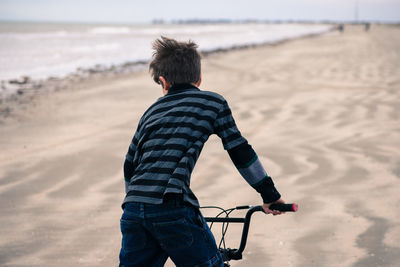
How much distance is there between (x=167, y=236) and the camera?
2.11 m

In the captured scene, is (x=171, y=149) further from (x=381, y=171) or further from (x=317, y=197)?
(x=381, y=171)

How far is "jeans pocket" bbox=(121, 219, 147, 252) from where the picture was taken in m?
2.15

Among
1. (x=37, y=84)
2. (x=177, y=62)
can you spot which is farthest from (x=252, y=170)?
(x=37, y=84)

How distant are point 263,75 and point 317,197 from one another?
37.6ft

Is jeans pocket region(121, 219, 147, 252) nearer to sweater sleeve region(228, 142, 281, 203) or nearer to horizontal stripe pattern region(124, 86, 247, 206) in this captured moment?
horizontal stripe pattern region(124, 86, 247, 206)

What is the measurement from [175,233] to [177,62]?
77 cm

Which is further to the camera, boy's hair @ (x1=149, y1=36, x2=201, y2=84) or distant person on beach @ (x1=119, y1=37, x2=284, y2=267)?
boy's hair @ (x1=149, y1=36, x2=201, y2=84)

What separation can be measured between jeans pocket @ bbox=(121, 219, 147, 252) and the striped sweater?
0.11 meters

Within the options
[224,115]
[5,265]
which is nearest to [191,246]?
[224,115]

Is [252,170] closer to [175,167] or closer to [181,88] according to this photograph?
[175,167]

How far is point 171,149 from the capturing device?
2115mm

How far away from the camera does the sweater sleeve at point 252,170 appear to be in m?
2.20

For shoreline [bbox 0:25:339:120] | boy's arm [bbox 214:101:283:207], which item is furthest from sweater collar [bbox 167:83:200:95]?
shoreline [bbox 0:25:339:120]

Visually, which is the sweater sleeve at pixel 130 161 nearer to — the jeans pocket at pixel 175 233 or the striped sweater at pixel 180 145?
the striped sweater at pixel 180 145
